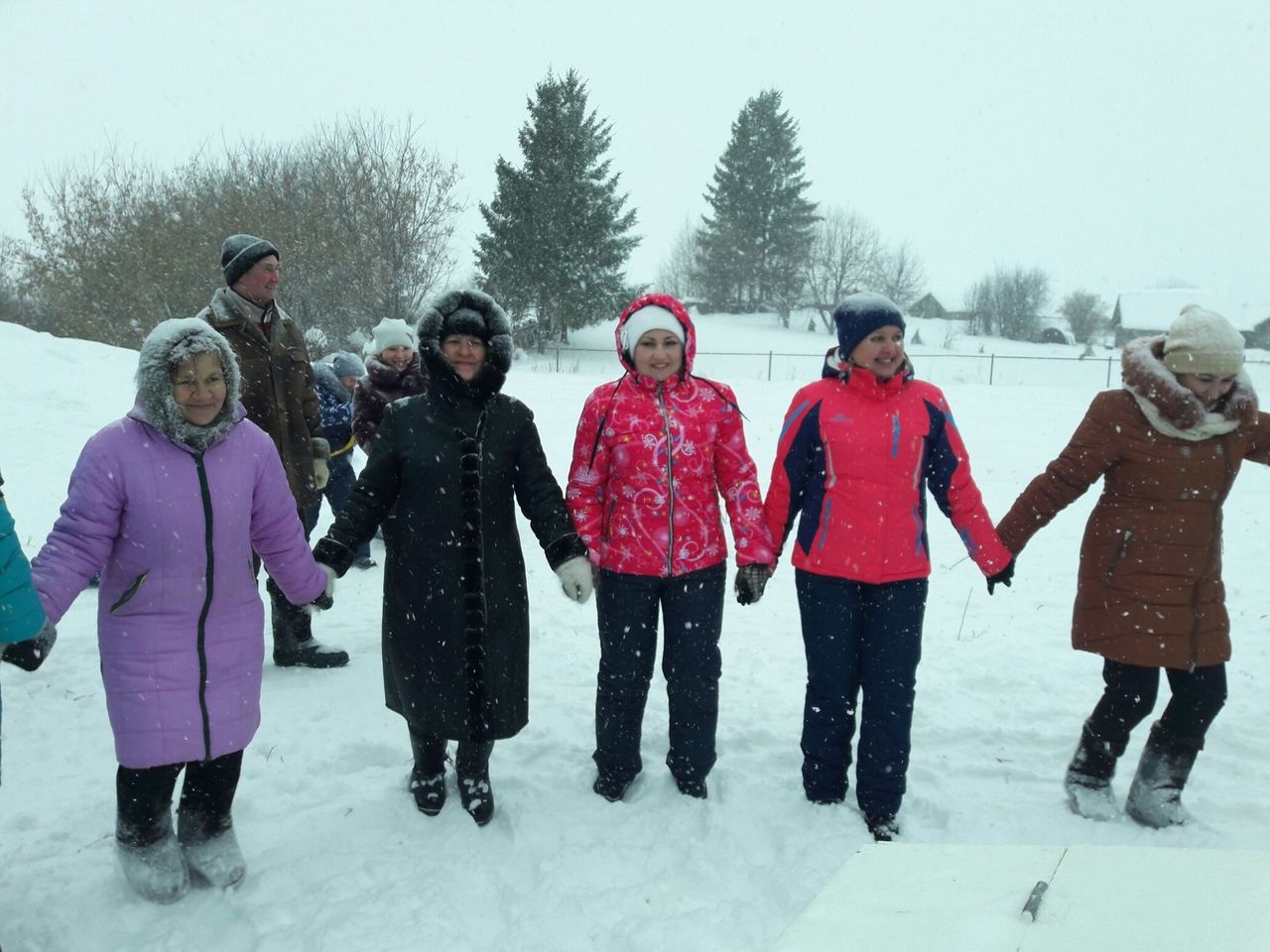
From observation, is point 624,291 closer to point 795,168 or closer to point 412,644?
point 795,168

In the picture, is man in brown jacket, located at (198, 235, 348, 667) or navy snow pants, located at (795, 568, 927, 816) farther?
man in brown jacket, located at (198, 235, 348, 667)

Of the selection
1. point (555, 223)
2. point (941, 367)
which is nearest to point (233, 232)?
point (555, 223)

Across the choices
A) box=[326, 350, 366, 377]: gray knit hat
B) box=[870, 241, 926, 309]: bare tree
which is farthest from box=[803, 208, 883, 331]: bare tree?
box=[326, 350, 366, 377]: gray knit hat

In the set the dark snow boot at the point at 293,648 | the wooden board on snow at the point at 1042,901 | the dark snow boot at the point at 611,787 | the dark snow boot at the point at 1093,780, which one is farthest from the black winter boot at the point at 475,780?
the dark snow boot at the point at 1093,780

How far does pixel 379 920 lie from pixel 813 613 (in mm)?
1895

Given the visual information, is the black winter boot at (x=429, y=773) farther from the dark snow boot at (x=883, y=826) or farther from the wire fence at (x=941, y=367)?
the wire fence at (x=941, y=367)

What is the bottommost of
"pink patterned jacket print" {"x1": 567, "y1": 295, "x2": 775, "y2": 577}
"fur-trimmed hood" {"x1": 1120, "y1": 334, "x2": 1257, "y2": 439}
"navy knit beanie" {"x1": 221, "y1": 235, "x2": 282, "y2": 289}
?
"pink patterned jacket print" {"x1": 567, "y1": 295, "x2": 775, "y2": 577}

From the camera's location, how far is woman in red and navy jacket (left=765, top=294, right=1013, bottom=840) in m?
3.32

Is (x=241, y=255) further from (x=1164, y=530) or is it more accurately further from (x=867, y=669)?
(x=1164, y=530)

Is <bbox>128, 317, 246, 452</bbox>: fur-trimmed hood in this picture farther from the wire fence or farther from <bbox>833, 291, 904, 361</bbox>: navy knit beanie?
the wire fence

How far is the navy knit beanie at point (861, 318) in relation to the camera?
3.30 m

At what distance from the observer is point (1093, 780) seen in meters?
3.53

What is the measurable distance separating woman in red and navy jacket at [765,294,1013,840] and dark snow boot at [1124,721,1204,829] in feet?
2.95

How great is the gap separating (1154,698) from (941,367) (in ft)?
90.3
